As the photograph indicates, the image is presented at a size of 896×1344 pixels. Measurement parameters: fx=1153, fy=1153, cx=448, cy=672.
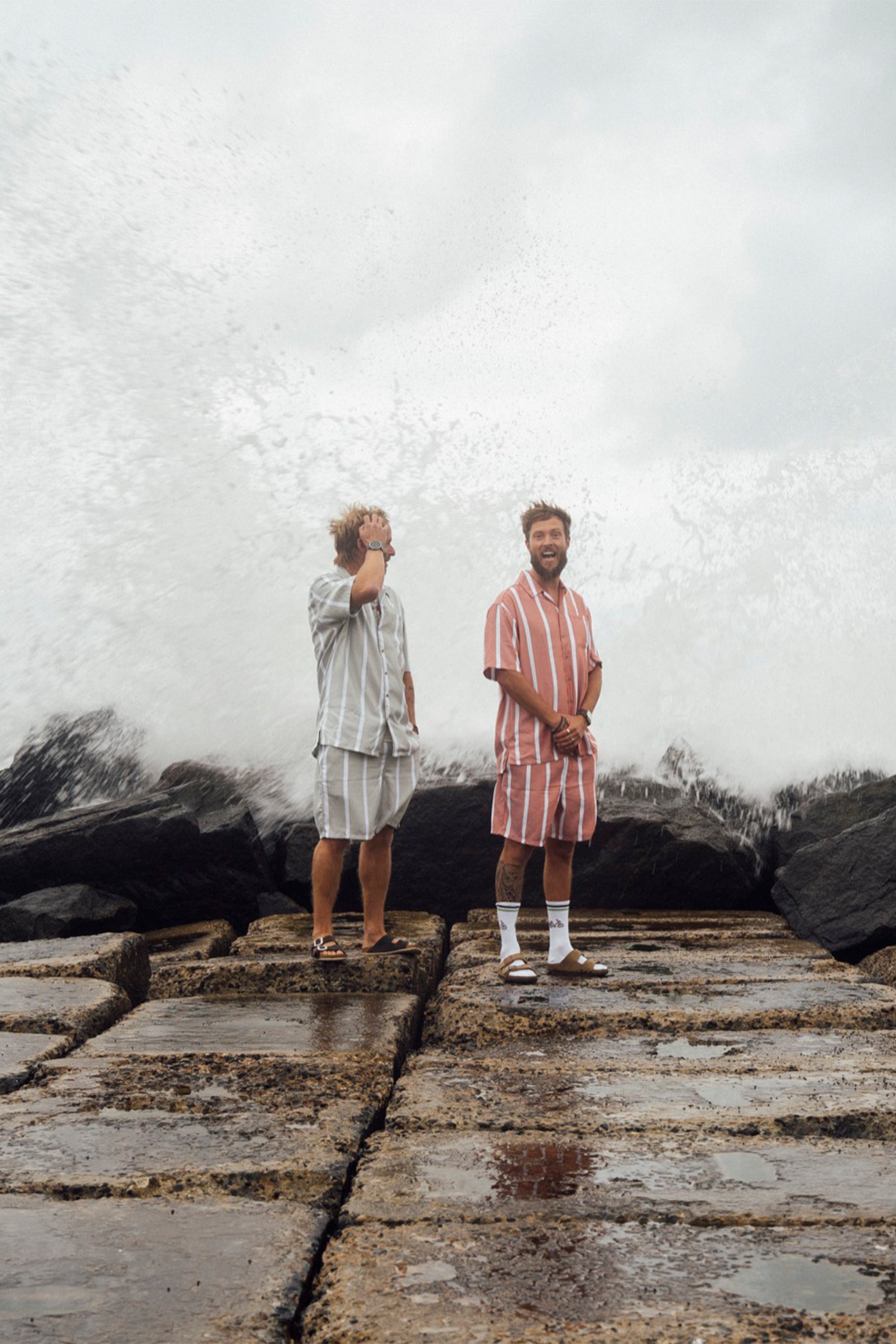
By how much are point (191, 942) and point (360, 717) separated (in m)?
1.17

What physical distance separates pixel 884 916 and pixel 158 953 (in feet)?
8.30

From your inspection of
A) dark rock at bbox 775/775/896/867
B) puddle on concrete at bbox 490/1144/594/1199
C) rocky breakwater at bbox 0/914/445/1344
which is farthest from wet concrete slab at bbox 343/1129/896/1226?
dark rock at bbox 775/775/896/867

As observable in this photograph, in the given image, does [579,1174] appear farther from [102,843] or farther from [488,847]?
[102,843]

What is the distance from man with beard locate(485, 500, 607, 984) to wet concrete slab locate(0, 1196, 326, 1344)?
2040 mm

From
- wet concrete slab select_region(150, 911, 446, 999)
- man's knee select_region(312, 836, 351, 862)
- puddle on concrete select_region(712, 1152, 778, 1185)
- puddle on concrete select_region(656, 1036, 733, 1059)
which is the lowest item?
puddle on concrete select_region(712, 1152, 778, 1185)

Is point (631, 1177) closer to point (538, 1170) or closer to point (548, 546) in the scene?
point (538, 1170)

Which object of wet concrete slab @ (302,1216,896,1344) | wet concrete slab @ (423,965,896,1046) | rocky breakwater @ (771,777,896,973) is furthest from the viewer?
rocky breakwater @ (771,777,896,973)

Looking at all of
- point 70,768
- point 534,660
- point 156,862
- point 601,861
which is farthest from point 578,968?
point 70,768

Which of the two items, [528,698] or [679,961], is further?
[528,698]

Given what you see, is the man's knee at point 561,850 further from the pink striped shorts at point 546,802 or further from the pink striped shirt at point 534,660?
the pink striped shirt at point 534,660

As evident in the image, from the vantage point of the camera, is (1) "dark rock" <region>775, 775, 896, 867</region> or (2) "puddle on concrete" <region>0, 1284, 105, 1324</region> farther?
(1) "dark rock" <region>775, 775, 896, 867</region>

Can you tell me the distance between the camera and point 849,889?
13.5ft

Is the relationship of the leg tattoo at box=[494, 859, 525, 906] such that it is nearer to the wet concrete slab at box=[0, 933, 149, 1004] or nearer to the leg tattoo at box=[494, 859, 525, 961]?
Answer: the leg tattoo at box=[494, 859, 525, 961]

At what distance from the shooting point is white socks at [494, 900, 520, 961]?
11.3ft
